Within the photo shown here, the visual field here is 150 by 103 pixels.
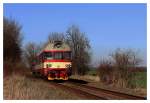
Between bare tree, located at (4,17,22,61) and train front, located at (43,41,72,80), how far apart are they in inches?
80.1

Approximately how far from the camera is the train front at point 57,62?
2320cm

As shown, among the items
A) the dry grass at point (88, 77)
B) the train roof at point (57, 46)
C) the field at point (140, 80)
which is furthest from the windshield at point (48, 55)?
the field at point (140, 80)

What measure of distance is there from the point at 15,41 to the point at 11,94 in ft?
19.1

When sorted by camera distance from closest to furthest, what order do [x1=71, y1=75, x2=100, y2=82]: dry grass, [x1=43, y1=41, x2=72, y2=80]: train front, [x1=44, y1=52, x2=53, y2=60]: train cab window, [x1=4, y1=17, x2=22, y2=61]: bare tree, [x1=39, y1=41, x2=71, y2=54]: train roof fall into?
[x1=4, y1=17, x2=22, y2=61]: bare tree, [x1=43, y1=41, x2=72, y2=80]: train front, [x1=44, y1=52, x2=53, y2=60]: train cab window, [x1=39, y1=41, x2=71, y2=54]: train roof, [x1=71, y1=75, x2=100, y2=82]: dry grass

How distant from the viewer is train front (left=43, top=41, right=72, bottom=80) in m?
23.2

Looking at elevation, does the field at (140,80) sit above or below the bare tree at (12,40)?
below

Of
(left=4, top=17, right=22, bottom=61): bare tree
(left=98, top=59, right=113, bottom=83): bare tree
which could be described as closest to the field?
(left=98, top=59, right=113, bottom=83): bare tree

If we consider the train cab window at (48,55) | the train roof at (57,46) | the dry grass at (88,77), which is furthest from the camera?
the dry grass at (88,77)

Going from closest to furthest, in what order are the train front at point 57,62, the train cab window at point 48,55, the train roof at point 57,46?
the train front at point 57,62
the train cab window at point 48,55
the train roof at point 57,46

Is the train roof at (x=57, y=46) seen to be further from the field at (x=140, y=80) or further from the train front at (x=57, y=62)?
the field at (x=140, y=80)

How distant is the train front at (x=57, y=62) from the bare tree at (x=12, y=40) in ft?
6.67

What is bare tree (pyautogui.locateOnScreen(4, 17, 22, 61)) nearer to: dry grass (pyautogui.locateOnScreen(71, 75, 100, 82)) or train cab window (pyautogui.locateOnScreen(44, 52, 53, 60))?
train cab window (pyautogui.locateOnScreen(44, 52, 53, 60))

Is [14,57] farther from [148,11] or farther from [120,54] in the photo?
[148,11]

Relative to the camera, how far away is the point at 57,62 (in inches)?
918
